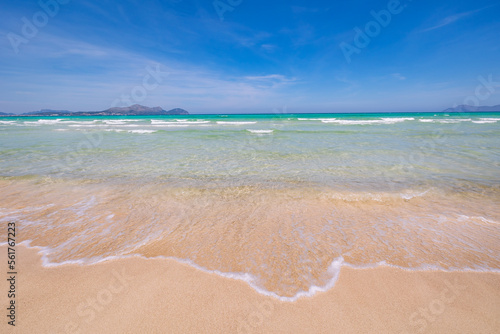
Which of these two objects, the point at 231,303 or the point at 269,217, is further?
the point at 269,217

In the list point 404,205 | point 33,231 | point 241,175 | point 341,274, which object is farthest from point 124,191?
point 404,205

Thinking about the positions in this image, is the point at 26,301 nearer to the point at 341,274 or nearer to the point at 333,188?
the point at 341,274

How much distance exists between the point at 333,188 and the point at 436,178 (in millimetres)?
3256

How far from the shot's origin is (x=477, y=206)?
13.9 feet

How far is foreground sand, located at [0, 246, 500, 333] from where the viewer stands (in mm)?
1929

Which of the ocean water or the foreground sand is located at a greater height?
the foreground sand

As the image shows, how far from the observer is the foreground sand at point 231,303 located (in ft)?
6.33

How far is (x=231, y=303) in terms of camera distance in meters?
2.15

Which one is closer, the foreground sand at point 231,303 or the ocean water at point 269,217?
the foreground sand at point 231,303

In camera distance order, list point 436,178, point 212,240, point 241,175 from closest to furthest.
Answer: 1. point 212,240
2. point 436,178
3. point 241,175

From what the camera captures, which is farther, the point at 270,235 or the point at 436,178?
the point at 436,178

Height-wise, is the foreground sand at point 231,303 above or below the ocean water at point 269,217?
above

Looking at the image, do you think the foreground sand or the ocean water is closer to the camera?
the foreground sand

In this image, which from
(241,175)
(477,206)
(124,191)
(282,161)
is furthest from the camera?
(282,161)
